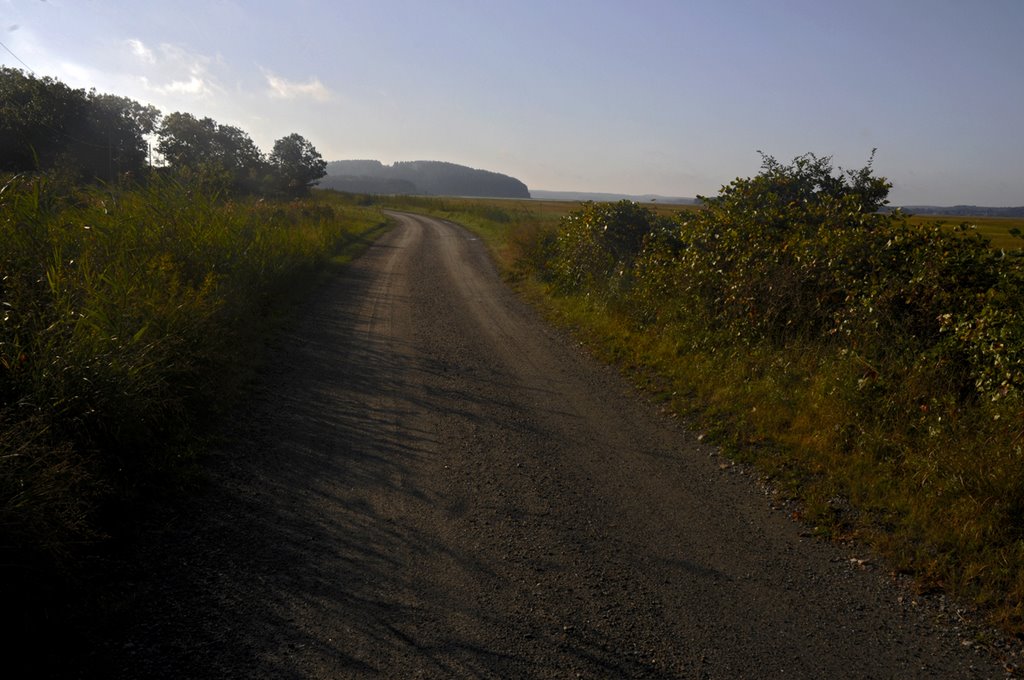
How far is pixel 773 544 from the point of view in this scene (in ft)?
14.1

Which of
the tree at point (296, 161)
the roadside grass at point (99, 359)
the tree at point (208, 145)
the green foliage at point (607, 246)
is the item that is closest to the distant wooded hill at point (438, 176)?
the tree at point (296, 161)

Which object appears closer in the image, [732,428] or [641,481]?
[641,481]

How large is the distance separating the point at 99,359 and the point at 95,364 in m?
0.08

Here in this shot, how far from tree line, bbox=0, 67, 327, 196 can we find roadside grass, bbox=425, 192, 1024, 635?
11.8 meters

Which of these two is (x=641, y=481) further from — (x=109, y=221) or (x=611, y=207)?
(x=611, y=207)

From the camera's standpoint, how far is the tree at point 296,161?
5022 cm

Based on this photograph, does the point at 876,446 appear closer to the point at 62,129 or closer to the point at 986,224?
the point at 986,224

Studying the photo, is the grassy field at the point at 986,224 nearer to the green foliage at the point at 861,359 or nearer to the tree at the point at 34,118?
the green foliage at the point at 861,359

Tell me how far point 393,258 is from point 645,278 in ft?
37.6

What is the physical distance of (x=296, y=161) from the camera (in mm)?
52438

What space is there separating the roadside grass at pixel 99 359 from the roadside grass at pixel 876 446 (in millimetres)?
4729

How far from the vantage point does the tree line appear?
26.3 meters

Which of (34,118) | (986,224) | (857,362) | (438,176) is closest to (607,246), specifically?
(986,224)

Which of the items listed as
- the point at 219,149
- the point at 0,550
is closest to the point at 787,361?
the point at 0,550
